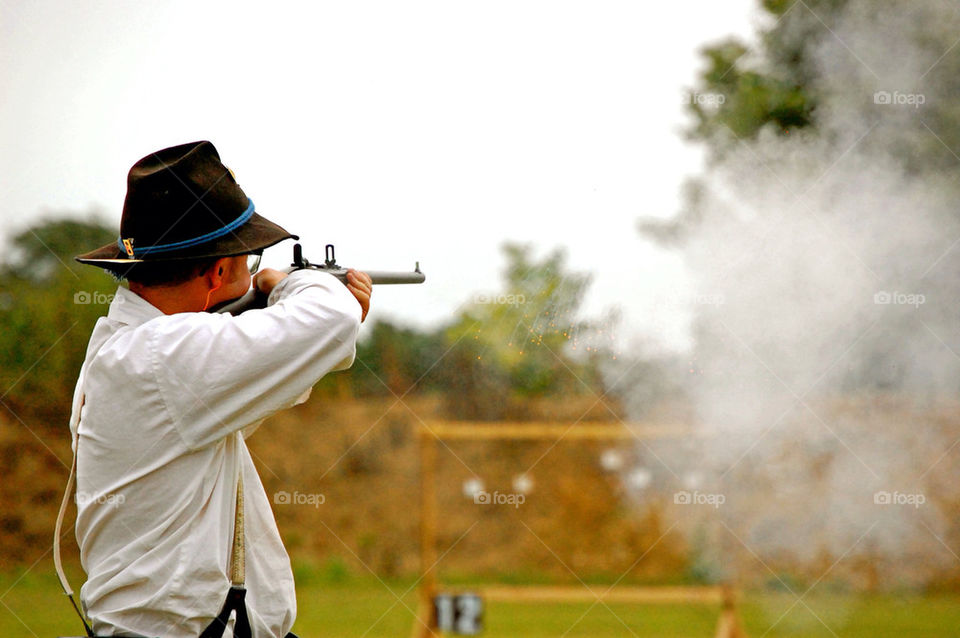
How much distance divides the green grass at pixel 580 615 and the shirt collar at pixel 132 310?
5.43 meters

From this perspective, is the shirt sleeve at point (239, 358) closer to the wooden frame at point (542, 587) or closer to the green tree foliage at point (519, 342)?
the green tree foliage at point (519, 342)

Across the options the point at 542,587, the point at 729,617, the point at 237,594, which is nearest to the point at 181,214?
the point at 237,594

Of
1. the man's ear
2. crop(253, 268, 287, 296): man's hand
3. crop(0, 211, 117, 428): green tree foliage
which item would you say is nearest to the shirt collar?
the man's ear

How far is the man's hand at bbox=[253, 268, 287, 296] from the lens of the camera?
186 centimetres

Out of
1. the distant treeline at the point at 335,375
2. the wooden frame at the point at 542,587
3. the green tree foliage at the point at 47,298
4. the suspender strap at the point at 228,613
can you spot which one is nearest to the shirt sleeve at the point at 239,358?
the suspender strap at the point at 228,613

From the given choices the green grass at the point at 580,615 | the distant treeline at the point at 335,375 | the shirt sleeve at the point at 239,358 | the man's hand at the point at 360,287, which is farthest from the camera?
the distant treeline at the point at 335,375

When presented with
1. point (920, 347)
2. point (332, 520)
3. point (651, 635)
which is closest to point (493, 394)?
point (332, 520)

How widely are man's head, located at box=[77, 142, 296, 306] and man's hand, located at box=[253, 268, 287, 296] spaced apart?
8cm

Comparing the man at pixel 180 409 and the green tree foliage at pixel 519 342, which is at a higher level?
the man at pixel 180 409

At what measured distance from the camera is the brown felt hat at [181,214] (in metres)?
1.71

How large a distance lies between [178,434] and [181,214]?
1.37 feet

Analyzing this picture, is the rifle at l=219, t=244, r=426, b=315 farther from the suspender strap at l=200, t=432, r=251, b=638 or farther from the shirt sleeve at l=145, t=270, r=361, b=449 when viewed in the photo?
the suspender strap at l=200, t=432, r=251, b=638

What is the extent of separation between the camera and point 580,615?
24.3 ft

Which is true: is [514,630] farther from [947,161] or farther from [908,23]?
[908,23]
